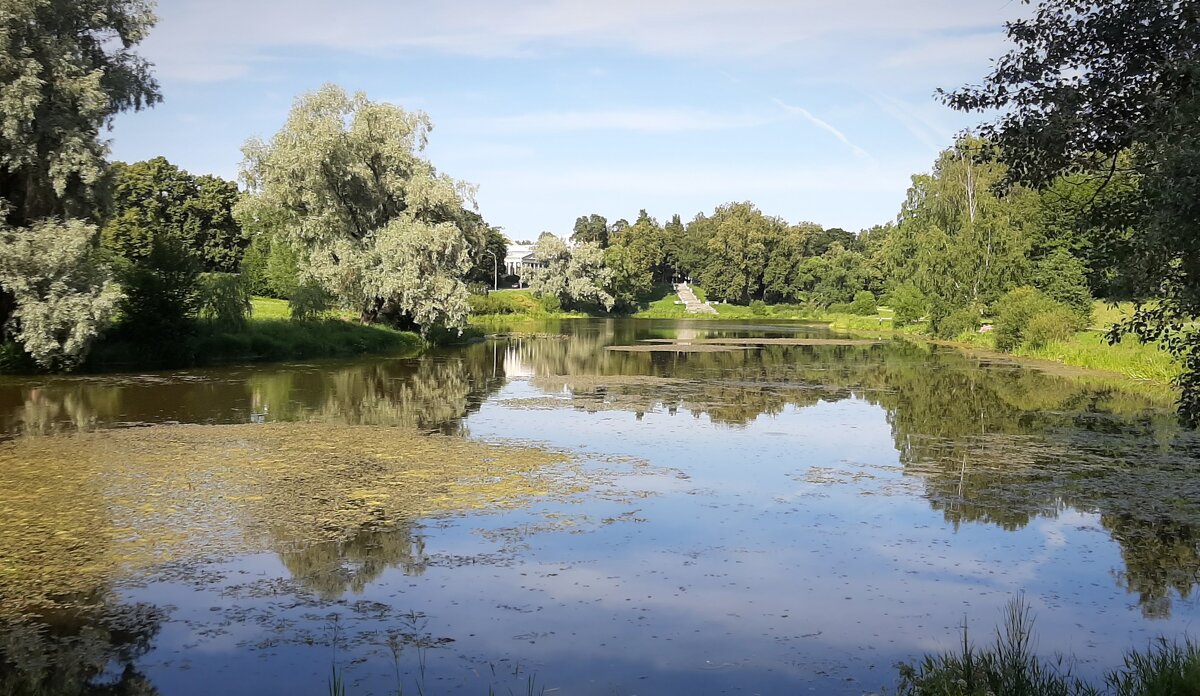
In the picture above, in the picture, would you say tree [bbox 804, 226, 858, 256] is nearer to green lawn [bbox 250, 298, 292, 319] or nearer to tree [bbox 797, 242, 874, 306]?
tree [bbox 797, 242, 874, 306]

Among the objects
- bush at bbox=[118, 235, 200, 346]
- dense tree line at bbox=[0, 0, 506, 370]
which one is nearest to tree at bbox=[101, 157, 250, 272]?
dense tree line at bbox=[0, 0, 506, 370]

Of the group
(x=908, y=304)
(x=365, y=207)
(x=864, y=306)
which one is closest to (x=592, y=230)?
(x=864, y=306)

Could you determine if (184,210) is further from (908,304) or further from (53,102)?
(908,304)

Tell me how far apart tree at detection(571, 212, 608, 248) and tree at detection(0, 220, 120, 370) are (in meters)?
106

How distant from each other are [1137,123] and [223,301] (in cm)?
3119

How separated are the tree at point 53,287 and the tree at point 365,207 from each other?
15.1m

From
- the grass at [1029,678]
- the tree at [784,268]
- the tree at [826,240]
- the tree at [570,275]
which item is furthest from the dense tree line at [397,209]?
the tree at [826,240]

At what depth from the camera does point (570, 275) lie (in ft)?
324

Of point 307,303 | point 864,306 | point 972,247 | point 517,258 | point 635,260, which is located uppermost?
point 517,258

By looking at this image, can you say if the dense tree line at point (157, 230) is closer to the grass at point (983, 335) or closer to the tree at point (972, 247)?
the grass at point (983, 335)

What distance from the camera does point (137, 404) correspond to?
2175 centimetres

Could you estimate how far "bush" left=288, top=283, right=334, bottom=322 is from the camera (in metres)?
37.8

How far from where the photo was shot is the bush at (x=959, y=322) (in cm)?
5138

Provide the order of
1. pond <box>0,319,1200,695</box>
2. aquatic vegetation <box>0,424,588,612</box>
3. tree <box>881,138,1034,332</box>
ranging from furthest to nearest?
tree <box>881,138,1034,332</box> < aquatic vegetation <box>0,424,588,612</box> < pond <box>0,319,1200,695</box>
